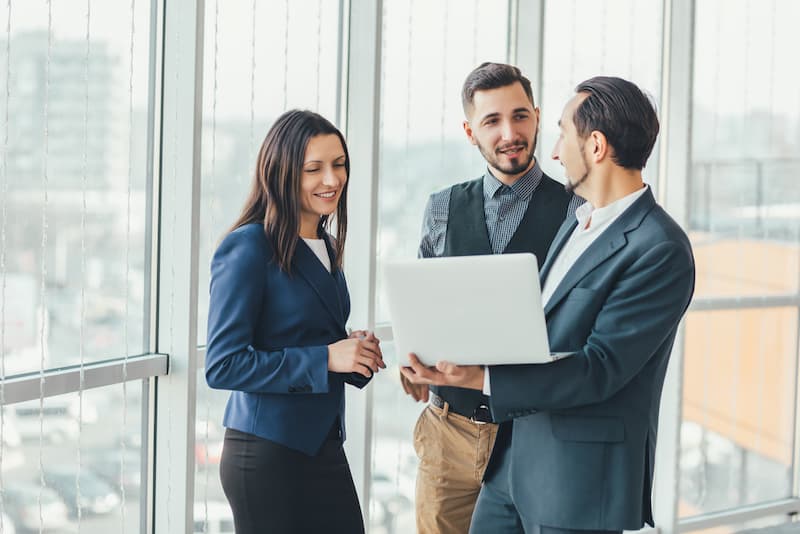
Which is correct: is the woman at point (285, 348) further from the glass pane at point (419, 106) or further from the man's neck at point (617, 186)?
the glass pane at point (419, 106)

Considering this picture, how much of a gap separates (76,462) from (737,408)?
2997 mm

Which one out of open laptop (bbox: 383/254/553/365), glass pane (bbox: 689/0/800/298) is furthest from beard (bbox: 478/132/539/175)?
glass pane (bbox: 689/0/800/298)

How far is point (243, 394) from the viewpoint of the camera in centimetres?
211

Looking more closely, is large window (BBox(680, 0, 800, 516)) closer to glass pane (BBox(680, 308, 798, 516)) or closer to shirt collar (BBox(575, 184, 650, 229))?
glass pane (BBox(680, 308, 798, 516))

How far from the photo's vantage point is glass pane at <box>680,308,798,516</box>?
4.05 m

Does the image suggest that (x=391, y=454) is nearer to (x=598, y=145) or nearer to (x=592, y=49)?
(x=598, y=145)

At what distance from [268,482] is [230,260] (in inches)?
19.7

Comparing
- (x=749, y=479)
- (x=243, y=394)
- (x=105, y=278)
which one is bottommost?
(x=749, y=479)

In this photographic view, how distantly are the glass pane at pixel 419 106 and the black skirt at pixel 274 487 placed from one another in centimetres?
115

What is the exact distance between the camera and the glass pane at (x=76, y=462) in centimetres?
221

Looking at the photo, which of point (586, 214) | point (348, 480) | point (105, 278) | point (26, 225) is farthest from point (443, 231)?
point (26, 225)

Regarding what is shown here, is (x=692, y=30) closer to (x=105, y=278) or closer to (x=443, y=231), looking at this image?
(x=443, y=231)

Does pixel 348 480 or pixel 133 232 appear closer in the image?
pixel 348 480

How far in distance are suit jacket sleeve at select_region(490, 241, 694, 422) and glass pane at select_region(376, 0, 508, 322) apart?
4.27ft
